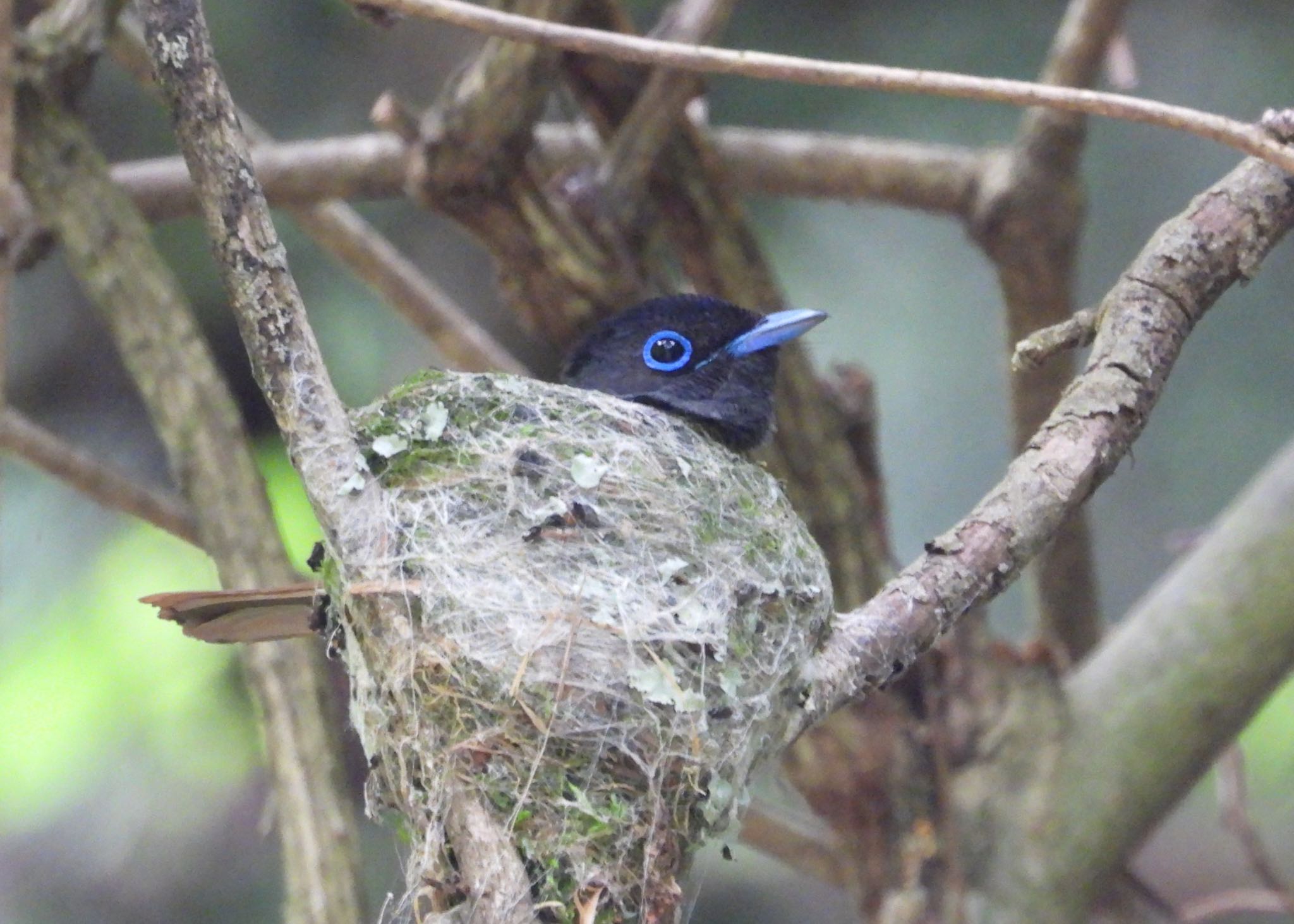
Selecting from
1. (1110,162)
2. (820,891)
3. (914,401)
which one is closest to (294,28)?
(914,401)

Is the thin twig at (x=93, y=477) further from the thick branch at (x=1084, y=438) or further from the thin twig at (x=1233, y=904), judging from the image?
the thin twig at (x=1233, y=904)

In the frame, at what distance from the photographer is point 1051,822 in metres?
4.06

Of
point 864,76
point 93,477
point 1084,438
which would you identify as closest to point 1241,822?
point 1084,438

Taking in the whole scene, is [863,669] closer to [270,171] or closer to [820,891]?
[270,171]

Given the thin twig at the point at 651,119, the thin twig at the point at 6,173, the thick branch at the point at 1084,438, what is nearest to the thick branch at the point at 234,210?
the thick branch at the point at 1084,438

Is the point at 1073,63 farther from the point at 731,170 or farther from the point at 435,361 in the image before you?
the point at 435,361

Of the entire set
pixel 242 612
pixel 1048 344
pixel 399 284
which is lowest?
pixel 242 612

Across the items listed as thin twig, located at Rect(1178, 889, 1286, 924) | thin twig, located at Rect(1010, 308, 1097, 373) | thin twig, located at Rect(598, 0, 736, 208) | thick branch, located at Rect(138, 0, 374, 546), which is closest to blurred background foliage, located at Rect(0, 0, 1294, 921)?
thin twig, located at Rect(1178, 889, 1286, 924)

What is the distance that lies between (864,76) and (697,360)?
1190 millimetres

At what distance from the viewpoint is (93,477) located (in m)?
3.65

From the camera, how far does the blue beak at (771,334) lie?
325 cm

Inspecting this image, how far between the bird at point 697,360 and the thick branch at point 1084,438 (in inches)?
33.9

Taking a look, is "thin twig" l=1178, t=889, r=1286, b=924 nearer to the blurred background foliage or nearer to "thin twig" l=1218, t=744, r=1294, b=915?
"thin twig" l=1218, t=744, r=1294, b=915

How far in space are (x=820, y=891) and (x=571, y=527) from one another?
14.8 ft
